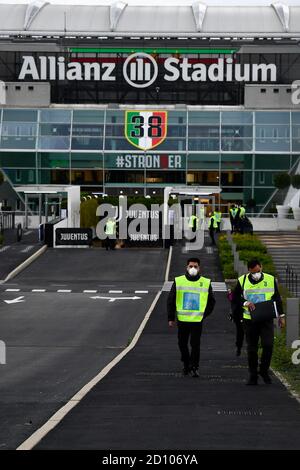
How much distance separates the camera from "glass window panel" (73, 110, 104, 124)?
280ft

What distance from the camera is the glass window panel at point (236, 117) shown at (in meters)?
85.1

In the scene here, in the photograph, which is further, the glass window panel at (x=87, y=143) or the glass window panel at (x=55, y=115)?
the glass window panel at (x=55, y=115)

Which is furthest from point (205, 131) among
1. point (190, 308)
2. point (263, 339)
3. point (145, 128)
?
point (263, 339)

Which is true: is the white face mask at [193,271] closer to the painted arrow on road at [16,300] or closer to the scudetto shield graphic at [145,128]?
the painted arrow on road at [16,300]

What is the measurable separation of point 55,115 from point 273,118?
15.3m

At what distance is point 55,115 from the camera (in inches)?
3383

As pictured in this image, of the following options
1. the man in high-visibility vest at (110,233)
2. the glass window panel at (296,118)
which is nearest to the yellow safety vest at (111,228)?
the man in high-visibility vest at (110,233)

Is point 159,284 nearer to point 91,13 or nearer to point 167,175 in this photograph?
point 167,175

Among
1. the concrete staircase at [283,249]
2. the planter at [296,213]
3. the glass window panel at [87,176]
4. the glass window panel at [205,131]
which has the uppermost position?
the glass window panel at [205,131]

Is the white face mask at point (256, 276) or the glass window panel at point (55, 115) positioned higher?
the glass window panel at point (55, 115)

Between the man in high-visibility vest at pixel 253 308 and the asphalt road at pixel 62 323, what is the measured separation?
2433mm

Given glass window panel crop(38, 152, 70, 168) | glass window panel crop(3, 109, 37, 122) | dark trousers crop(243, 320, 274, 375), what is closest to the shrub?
glass window panel crop(38, 152, 70, 168)

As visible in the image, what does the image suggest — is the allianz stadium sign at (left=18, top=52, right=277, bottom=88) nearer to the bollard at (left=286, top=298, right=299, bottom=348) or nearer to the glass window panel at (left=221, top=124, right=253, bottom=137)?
the glass window panel at (left=221, top=124, right=253, bottom=137)

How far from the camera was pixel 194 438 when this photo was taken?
1059 centimetres
